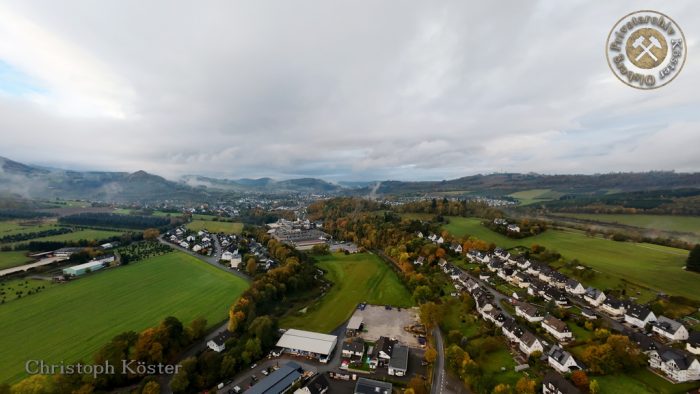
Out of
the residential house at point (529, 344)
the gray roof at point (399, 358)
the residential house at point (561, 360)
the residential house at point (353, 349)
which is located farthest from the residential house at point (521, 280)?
the residential house at point (353, 349)

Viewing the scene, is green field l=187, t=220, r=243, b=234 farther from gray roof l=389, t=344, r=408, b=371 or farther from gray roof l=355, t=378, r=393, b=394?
gray roof l=355, t=378, r=393, b=394

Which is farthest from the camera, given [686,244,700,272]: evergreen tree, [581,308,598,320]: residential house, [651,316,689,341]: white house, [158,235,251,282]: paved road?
[158,235,251,282]: paved road

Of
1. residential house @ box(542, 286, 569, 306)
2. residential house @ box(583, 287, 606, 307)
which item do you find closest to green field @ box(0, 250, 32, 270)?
residential house @ box(542, 286, 569, 306)

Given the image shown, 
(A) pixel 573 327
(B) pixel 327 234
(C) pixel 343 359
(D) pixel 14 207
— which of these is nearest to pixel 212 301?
(C) pixel 343 359

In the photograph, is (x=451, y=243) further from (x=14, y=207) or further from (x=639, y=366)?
(x=14, y=207)

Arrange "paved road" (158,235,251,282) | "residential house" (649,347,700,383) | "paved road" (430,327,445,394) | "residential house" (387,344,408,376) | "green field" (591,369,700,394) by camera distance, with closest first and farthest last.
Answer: "green field" (591,369,700,394), "residential house" (649,347,700,383), "paved road" (430,327,445,394), "residential house" (387,344,408,376), "paved road" (158,235,251,282)
